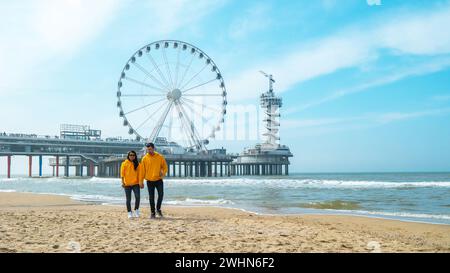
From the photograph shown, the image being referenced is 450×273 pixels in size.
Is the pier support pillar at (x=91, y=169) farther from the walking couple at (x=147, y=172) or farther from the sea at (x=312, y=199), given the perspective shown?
the walking couple at (x=147, y=172)

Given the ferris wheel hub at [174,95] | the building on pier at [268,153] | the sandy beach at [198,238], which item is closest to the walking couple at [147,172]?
the sandy beach at [198,238]

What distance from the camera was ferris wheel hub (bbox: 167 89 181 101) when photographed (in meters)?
42.6

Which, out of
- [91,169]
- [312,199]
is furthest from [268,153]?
[312,199]

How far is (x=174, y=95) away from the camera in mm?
42812

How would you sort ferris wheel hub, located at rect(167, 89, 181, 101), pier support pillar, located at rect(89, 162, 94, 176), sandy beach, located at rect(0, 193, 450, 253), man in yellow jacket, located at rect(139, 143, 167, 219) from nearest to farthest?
sandy beach, located at rect(0, 193, 450, 253), man in yellow jacket, located at rect(139, 143, 167, 219), ferris wheel hub, located at rect(167, 89, 181, 101), pier support pillar, located at rect(89, 162, 94, 176)

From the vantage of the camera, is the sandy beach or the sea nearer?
the sandy beach

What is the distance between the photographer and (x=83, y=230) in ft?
20.0

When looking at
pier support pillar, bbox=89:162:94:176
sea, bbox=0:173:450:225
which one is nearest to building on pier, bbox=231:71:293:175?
pier support pillar, bbox=89:162:94:176

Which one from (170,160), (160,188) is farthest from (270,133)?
(160,188)

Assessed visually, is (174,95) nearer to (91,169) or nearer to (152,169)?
(152,169)

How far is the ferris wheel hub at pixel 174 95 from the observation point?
42.6 metres

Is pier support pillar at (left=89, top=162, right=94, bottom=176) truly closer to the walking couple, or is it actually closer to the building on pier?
the building on pier
